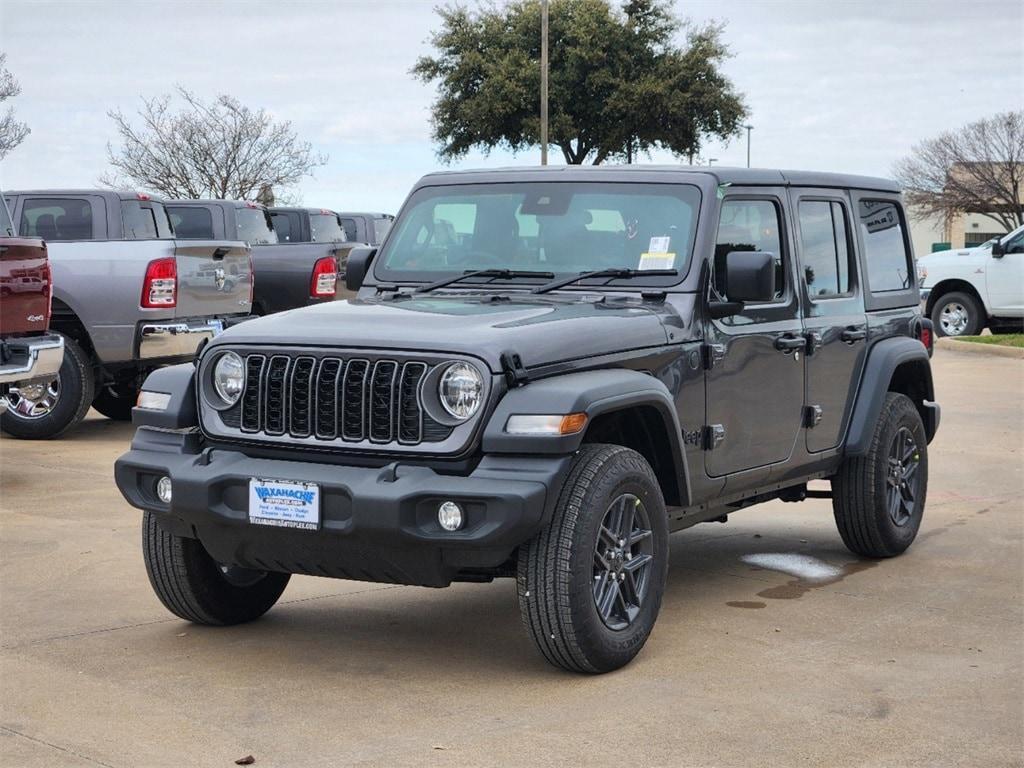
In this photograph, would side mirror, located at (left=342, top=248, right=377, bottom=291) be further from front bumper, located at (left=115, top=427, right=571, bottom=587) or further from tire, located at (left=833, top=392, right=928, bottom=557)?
tire, located at (left=833, top=392, right=928, bottom=557)

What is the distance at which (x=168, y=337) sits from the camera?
12570 millimetres

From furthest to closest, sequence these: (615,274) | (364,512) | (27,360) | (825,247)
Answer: (27,360) → (825,247) → (615,274) → (364,512)

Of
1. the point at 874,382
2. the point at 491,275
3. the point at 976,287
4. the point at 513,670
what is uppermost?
the point at 491,275

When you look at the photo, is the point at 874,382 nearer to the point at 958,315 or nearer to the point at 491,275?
the point at 491,275

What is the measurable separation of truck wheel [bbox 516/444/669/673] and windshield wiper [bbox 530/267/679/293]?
1010mm

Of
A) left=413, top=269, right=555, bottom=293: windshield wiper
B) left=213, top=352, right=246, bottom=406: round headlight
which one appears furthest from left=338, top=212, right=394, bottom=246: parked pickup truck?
left=213, top=352, right=246, bottom=406: round headlight

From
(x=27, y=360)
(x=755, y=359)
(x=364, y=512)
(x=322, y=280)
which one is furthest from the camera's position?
(x=322, y=280)

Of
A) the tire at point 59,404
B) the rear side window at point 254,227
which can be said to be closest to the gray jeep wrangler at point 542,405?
the tire at point 59,404

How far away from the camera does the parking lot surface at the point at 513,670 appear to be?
4902 millimetres

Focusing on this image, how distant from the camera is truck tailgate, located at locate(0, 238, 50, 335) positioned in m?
10.1

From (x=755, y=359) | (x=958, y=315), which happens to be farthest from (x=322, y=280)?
(x=958, y=315)

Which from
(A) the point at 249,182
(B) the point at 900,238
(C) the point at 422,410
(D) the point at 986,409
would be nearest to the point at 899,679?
(C) the point at 422,410

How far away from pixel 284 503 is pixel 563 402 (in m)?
1.04

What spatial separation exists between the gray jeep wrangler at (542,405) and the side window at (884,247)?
195 mm
